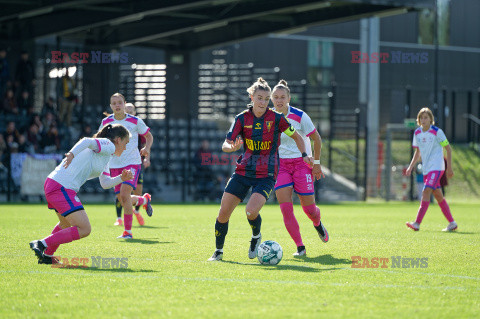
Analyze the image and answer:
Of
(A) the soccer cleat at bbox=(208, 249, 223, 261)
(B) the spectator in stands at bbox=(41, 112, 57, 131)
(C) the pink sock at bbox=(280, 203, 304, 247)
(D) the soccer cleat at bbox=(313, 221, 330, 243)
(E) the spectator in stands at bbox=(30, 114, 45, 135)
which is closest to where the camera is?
(A) the soccer cleat at bbox=(208, 249, 223, 261)

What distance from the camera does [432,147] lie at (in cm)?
1351

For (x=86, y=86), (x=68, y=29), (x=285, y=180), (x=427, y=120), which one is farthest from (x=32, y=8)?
(x=285, y=180)

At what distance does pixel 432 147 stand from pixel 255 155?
18.8 ft

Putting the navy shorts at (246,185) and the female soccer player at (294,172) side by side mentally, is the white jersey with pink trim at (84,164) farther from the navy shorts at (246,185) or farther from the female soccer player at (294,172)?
the female soccer player at (294,172)

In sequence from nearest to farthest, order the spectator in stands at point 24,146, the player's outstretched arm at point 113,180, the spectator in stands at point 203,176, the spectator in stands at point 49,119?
the player's outstretched arm at point 113,180 < the spectator in stands at point 24,146 < the spectator in stands at point 49,119 < the spectator in stands at point 203,176

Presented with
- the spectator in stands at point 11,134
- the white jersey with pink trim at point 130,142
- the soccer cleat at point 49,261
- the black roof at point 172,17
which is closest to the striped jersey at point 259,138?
the soccer cleat at point 49,261

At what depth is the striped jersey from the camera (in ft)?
28.3

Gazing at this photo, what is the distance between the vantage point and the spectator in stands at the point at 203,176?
25.0 m

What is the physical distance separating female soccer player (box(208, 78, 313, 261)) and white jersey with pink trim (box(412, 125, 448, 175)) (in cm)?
540

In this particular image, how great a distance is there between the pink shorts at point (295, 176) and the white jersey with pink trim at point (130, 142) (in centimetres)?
357

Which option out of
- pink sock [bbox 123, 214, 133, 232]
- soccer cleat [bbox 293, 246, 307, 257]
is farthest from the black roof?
soccer cleat [bbox 293, 246, 307, 257]

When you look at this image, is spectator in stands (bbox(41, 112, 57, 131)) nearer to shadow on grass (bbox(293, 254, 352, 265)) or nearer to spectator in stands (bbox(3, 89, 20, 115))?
spectator in stands (bbox(3, 89, 20, 115))

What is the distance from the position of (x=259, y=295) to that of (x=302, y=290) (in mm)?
457

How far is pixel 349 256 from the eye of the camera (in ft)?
30.5
